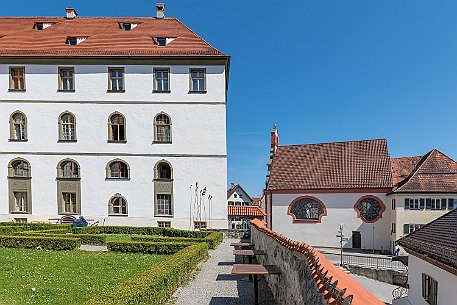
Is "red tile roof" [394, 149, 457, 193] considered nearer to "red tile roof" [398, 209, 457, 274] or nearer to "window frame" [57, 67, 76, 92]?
"red tile roof" [398, 209, 457, 274]

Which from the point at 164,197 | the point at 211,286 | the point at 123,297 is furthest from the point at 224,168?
the point at 123,297

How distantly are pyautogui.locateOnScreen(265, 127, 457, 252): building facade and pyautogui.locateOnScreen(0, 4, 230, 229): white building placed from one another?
6546 mm

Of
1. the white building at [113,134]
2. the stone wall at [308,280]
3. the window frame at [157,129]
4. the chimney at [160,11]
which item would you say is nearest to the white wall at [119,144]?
the white building at [113,134]

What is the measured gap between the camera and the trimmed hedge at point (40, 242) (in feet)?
53.9

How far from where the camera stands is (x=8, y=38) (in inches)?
1201

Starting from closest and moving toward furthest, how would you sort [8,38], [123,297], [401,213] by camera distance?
[123,297] < [401,213] < [8,38]

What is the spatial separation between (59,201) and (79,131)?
6.41 meters

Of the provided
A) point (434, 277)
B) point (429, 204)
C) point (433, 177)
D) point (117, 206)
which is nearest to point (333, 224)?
point (429, 204)

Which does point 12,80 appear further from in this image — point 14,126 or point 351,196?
point 351,196

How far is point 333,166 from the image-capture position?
3161cm

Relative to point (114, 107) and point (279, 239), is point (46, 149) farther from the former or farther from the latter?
point (279, 239)

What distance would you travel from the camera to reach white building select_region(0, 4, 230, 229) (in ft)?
93.5

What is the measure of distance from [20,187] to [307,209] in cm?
2600

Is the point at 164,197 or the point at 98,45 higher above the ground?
the point at 98,45
